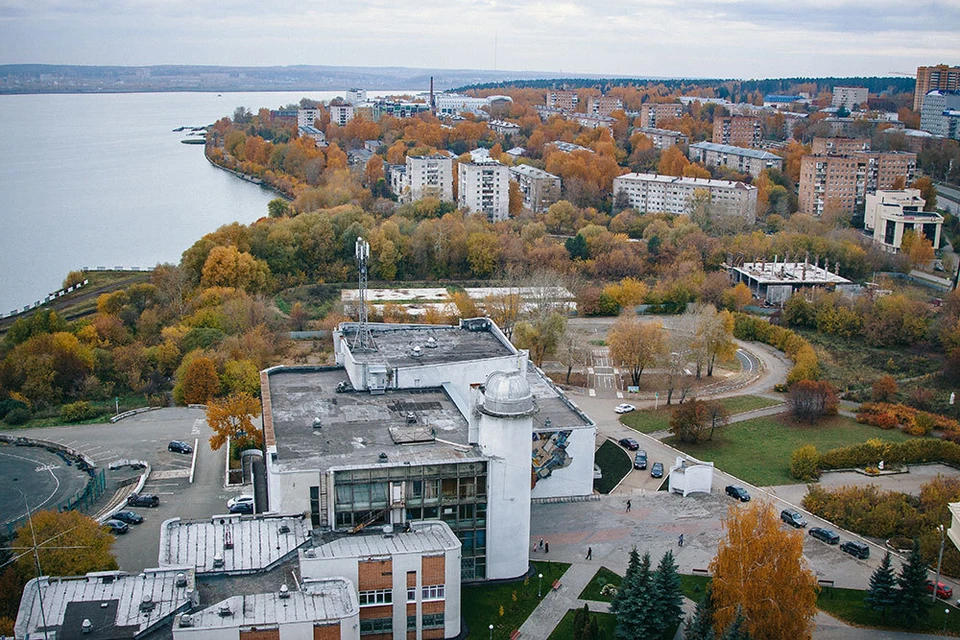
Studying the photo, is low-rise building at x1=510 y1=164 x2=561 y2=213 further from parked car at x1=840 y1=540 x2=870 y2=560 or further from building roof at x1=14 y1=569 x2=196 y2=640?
building roof at x1=14 y1=569 x2=196 y2=640

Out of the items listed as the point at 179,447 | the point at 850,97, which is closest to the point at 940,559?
the point at 179,447

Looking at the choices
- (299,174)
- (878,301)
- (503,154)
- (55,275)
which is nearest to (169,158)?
(299,174)

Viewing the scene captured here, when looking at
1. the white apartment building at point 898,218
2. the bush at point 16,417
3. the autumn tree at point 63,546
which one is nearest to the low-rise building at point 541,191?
the white apartment building at point 898,218

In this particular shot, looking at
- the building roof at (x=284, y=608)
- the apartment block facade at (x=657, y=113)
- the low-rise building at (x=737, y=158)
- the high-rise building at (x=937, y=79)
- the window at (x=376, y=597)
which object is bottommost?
the window at (x=376, y=597)

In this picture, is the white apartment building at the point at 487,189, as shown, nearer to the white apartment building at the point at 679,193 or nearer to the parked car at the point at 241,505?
the white apartment building at the point at 679,193

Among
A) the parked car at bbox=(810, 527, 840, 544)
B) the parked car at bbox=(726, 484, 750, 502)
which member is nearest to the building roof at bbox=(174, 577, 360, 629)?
the parked car at bbox=(810, 527, 840, 544)

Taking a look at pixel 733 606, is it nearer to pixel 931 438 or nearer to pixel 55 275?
pixel 931 438
